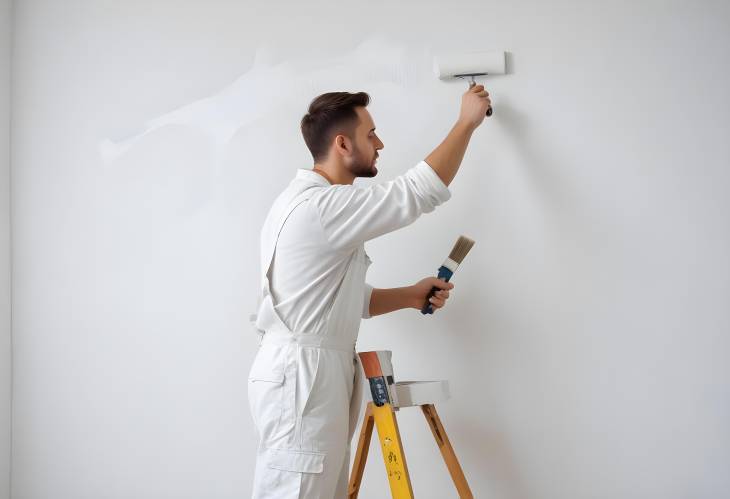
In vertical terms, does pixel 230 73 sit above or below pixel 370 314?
above

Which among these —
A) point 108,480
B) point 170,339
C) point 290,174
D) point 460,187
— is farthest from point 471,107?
point 108,480

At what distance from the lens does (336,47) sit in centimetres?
233

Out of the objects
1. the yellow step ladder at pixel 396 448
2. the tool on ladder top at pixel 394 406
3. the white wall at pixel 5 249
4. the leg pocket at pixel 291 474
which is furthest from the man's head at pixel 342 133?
the white wall at pixel 5 249

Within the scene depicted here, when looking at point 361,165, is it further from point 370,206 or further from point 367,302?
point 367,302

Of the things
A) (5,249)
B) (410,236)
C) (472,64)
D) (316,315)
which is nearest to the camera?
(316,315)

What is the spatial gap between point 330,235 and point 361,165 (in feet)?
0.95

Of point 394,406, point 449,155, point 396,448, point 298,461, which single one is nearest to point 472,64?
point 449,155

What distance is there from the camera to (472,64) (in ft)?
7.07

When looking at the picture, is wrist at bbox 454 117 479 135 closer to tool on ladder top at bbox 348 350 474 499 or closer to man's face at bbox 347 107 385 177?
man's face at bbox 347 107 385 177

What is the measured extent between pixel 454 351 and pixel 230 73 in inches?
48.1

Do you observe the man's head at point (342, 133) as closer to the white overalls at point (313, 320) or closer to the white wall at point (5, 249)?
the white overalls at point (313, 320)

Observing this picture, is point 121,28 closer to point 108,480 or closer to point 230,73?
point 230,73

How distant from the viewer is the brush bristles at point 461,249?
204cm

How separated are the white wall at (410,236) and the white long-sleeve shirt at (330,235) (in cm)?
46
